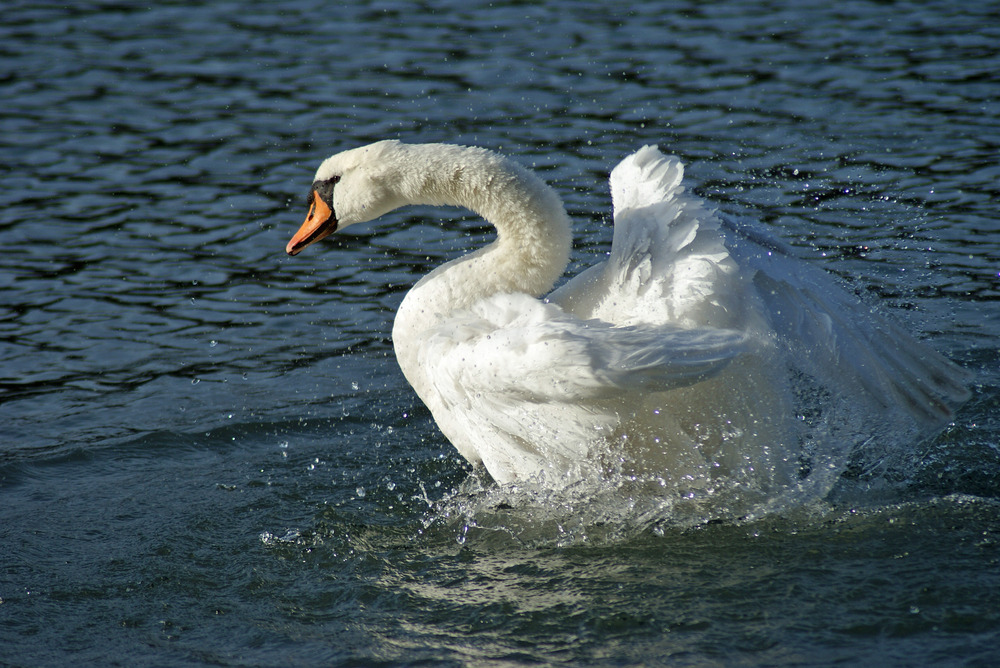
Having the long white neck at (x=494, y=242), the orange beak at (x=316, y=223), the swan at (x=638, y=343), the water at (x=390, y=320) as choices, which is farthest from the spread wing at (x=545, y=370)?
the orange beak at (x=316, y=223)

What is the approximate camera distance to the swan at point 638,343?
392 cm

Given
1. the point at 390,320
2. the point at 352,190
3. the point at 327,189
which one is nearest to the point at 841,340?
the point at 352,190

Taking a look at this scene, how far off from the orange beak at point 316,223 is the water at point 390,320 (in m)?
1.19

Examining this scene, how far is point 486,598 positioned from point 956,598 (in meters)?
1.79

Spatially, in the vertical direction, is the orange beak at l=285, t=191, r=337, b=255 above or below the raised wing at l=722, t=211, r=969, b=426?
above

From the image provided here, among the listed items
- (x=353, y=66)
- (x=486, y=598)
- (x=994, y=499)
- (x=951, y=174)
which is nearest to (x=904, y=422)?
(x=994, y=499)

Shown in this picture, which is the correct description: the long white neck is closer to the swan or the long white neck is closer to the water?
the swan

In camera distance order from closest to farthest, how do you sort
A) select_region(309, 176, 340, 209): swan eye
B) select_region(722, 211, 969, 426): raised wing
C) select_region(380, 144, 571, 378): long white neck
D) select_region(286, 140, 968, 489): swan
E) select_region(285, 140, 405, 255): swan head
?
select_region(286, 140, 968, 489): swan → select_region(722, 211, 969, 426): raised wing → select_region(380, 144, 571, 378): long white neck → select_region(285, 140, 405, 255): swan head → select_region(309, 176, 340, 209): swan eye

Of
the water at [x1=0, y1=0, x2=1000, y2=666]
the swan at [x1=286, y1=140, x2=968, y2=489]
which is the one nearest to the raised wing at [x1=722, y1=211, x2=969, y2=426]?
the swan at [x1=286, y1=140, x2=968, y2=489]

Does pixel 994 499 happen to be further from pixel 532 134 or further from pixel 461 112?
pixel 461 112

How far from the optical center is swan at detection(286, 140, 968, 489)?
3920mm

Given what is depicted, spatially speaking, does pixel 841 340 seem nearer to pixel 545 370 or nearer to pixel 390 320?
pixel 545 370

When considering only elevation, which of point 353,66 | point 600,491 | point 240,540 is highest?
point 353,66

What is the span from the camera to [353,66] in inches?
486
